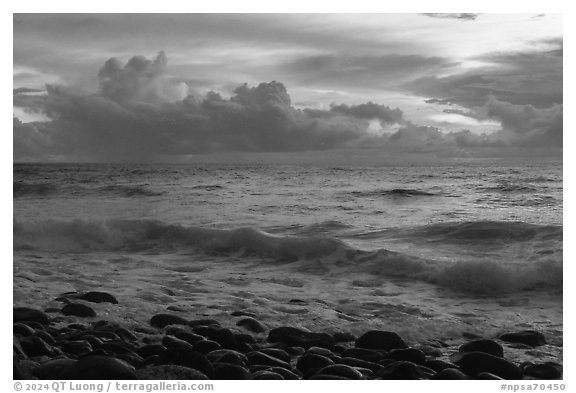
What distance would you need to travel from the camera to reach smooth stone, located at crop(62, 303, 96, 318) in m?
5.18

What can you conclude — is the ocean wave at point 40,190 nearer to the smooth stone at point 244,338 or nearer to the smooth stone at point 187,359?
the smooth stone at point 244,338

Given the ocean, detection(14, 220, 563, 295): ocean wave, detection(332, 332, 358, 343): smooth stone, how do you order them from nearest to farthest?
detection(332, 332, 358, 343): smooth stone, the ocean, detection(14, 220, 563, 295): ocean wave

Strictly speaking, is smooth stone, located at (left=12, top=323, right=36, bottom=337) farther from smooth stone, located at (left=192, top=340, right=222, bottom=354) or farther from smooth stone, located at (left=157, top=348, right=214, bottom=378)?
smooth stone, located at (left=192, top=340, right=222, bottom=354)

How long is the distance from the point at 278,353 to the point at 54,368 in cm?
162

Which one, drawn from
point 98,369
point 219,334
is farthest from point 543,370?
point 98,369

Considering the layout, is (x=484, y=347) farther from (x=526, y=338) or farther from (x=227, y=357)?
(x=227, y=357)

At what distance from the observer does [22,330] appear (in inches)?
183

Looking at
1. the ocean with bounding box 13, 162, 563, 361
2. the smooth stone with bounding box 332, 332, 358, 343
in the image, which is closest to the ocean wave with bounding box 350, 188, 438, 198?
the ocean with bounding box 13, 162, 563, 361

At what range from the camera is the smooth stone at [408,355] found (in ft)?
14.5

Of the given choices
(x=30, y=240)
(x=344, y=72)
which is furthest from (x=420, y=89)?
(x=30, y=240)

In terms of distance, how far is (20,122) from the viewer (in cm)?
597

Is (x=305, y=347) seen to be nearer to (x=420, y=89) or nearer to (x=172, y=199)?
(x=420, y=89)

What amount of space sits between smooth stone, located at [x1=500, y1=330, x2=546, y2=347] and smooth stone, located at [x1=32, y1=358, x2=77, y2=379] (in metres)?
3.60

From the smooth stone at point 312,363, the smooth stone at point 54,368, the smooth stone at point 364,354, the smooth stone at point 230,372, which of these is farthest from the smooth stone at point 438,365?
the smooth stone at point 54,368
